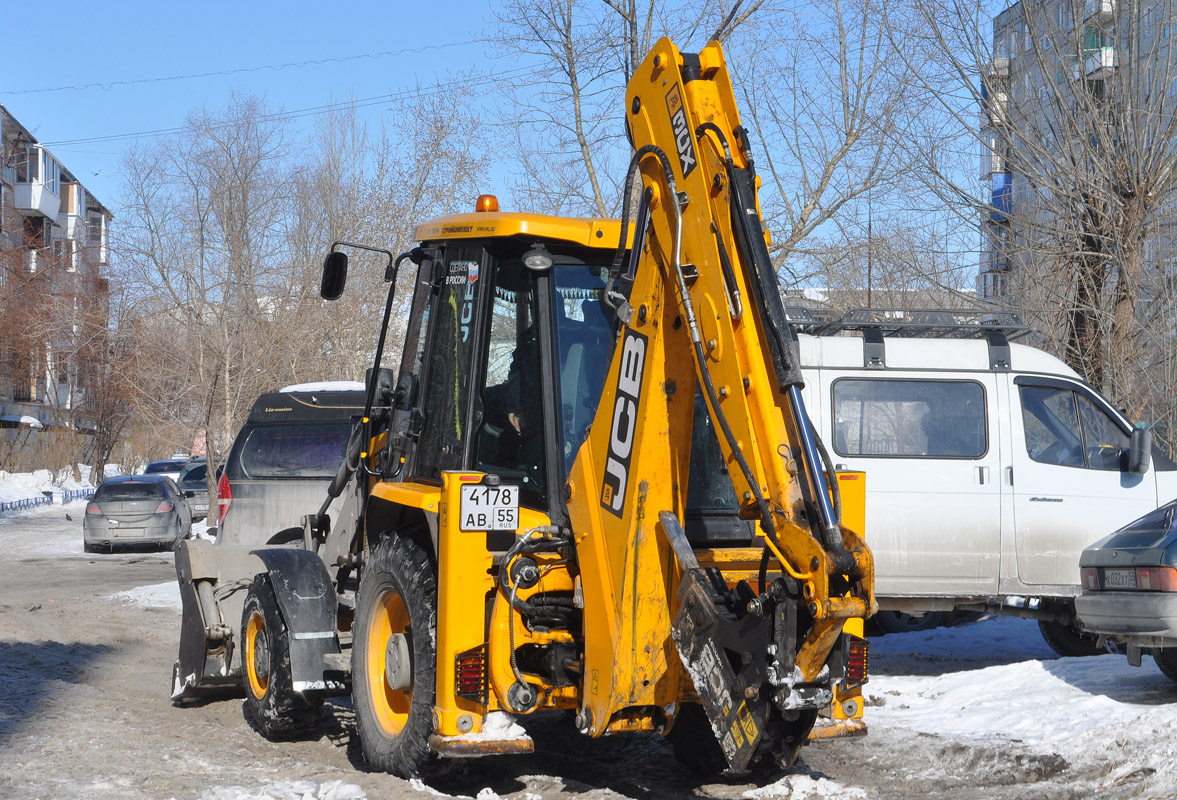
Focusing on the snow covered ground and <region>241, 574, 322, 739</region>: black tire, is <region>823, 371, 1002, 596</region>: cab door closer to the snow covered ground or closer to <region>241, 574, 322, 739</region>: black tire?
the snow covered ground

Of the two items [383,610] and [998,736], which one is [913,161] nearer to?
[998,736]

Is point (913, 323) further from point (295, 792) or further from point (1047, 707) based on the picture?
point (295, 792)

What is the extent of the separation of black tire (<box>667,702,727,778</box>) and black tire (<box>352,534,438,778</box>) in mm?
1319

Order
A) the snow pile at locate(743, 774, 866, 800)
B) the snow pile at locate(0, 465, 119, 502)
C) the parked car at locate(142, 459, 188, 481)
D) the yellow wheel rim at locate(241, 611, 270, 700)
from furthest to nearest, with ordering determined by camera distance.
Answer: the snow pile at locate(0, 465, 119, 502) → the parked car at locate(142, 459, 188, 481) → the yellow wheel rim at locate(241, 611, 270, 700) → the snow pile at locate(743, 774, 866, 800)

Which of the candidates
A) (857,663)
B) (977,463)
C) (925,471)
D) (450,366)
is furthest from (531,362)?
(977,463)

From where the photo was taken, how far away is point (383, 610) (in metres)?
5.93

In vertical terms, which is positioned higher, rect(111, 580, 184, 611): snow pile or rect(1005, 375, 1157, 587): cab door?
rect(1005, 375, 1157, 587): cab door

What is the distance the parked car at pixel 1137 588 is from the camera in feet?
23.4

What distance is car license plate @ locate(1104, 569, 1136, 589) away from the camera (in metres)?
7.39

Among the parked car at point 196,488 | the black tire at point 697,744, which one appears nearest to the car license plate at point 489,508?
the black tire at point 697,744

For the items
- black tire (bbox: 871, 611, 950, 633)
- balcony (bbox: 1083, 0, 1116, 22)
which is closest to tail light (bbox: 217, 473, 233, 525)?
black tire (bbox: 871, 611, 950, 633)

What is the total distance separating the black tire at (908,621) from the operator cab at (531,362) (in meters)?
6.70

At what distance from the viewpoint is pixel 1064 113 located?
43.2 ft

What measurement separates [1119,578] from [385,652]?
4.72 meters
